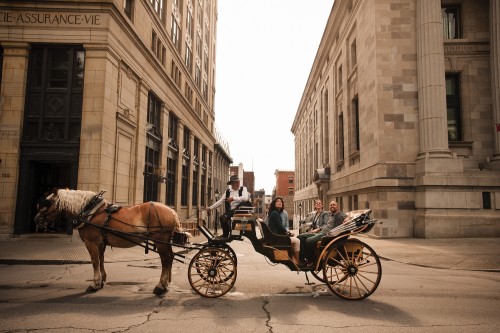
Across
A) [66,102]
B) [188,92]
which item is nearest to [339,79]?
[188,92]

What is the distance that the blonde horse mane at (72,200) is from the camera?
685 centimetres

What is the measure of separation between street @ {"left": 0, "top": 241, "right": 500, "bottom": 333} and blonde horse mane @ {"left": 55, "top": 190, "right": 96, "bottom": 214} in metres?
1.70

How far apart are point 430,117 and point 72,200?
17.1m

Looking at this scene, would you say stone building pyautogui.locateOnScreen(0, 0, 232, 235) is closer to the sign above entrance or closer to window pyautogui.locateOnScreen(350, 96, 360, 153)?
the sign above entrance

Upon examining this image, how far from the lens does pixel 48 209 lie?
6996 mm

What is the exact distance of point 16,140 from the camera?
14.5 meters

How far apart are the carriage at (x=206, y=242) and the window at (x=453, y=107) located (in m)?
15.9

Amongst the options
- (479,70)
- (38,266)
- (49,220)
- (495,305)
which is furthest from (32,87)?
(479,70)

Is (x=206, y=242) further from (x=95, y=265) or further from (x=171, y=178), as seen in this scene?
(x=171, y=178)

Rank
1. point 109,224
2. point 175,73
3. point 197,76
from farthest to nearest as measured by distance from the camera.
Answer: point 197,76 → point 175,73 → point 109,224

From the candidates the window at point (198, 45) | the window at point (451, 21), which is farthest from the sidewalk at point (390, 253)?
the window at point (198, 45)

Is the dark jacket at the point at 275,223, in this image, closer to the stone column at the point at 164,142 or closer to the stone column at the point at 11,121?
the stone column at the point at 11,121

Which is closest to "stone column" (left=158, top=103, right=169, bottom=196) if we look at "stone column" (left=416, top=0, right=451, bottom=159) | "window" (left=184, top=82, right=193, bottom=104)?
"window" (left=184, top=82, right=193, bottom=104)

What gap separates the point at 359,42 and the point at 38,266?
2145 cm
